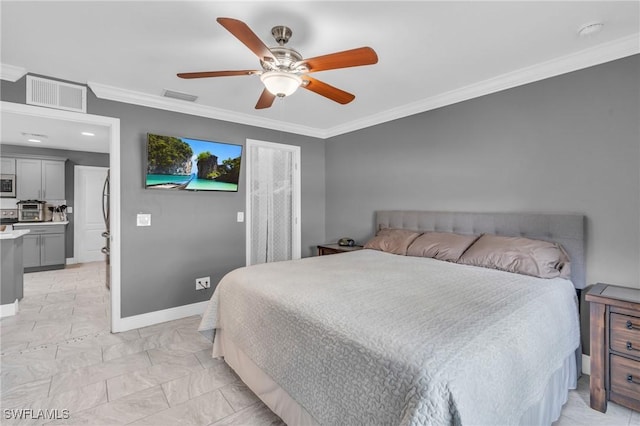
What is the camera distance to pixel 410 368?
109 cm

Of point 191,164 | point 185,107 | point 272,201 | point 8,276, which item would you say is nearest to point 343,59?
Answer: point 191,164

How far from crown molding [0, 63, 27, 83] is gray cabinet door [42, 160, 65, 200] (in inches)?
175

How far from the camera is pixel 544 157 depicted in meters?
2.63

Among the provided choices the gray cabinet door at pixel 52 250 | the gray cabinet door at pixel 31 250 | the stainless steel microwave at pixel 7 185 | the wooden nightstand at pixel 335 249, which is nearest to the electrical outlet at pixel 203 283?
the wooden nightstand at pixel 335 249

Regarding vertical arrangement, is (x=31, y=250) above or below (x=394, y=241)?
below

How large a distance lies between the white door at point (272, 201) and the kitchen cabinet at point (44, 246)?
186 inches

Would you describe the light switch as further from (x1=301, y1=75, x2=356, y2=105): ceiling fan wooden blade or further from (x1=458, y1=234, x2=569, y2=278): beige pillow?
(x1=458, y1=234, x2=569, y2=278): beige pillow

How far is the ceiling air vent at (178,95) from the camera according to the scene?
3.18 m

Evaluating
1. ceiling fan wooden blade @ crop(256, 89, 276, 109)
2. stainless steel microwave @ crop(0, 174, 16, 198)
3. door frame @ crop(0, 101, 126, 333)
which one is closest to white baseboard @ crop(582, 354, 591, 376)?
ceiling fan wooden blade @ crop(256, 89, 276, 109)

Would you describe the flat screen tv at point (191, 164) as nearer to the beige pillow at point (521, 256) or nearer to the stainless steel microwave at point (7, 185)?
the beige pillow at point (521, 256)

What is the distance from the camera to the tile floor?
192cm

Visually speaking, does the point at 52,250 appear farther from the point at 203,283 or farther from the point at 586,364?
the point at 586,364

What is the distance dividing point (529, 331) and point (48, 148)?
845cm

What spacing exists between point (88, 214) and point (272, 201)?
17.3 feet
